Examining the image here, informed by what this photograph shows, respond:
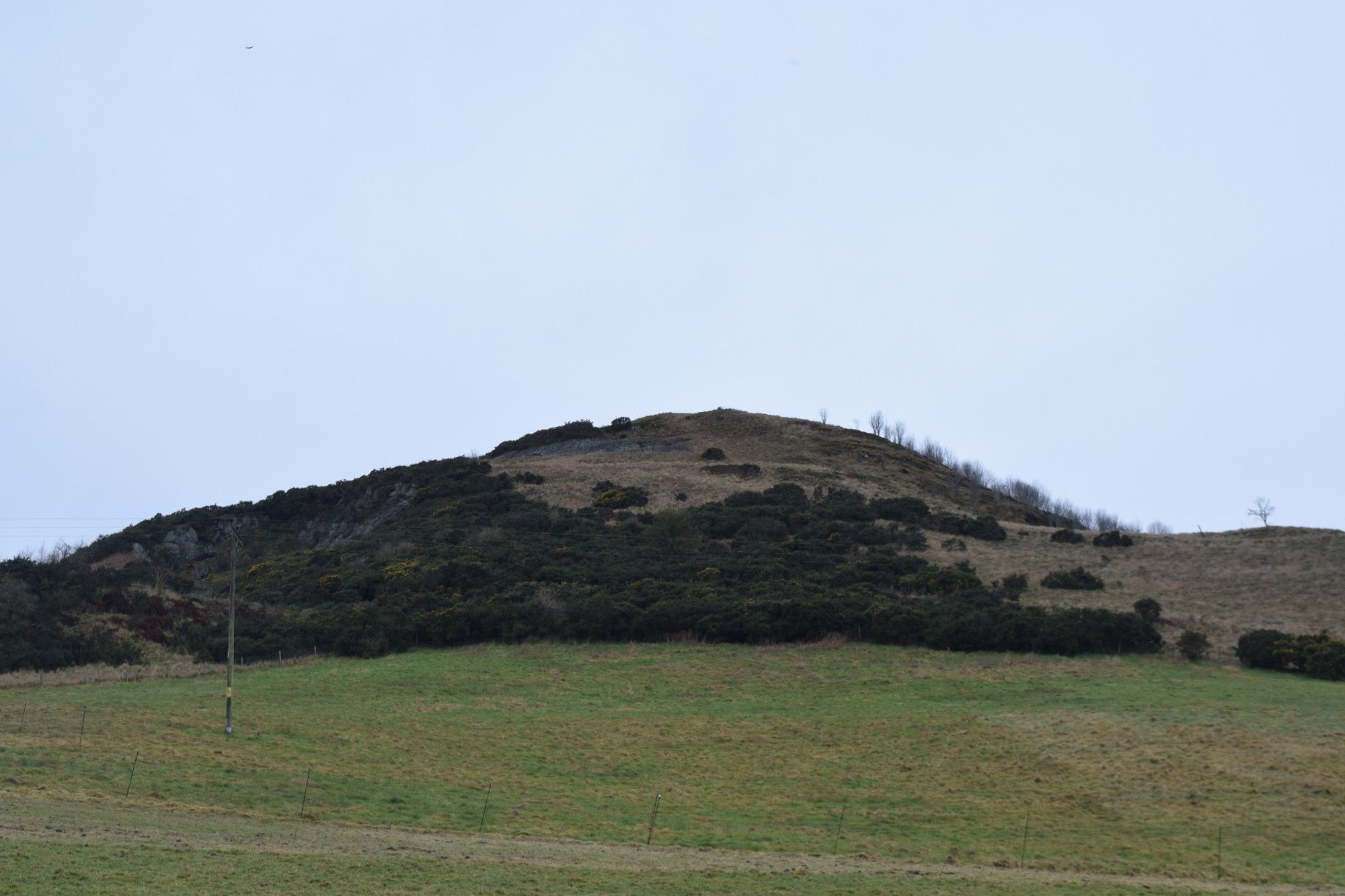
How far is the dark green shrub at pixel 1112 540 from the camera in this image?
68375mm

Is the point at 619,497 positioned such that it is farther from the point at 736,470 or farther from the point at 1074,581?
the point at 1074,581

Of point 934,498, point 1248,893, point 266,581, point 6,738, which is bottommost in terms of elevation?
point 1248,893

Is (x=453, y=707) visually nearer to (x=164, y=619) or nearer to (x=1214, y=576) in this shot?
(x=164, y=619)

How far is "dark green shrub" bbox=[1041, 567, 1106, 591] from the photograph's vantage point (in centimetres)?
5688

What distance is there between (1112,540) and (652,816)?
Result: 51005 millimetres

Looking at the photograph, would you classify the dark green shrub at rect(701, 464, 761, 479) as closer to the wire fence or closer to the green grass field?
the green grass field

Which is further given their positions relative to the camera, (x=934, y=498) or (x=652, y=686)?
(x=934, y=498)

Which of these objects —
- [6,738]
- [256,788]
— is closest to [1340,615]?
[256,788]

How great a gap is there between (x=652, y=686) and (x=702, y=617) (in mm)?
8209

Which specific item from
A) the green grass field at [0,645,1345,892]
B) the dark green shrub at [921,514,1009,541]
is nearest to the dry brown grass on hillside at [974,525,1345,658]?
the dark green shrub at [921,514,1009,541]

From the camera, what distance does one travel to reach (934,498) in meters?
86.8

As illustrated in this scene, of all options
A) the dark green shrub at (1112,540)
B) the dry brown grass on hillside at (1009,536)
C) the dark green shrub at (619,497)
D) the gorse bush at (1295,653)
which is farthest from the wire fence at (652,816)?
the dark green shrub at (619,497)

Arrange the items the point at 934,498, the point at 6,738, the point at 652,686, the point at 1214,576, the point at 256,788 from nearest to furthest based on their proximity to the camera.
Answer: the point at 256,788 < the point at 6,738 < the point at 652,686 < the point at 1214,576 < the point at 934,498

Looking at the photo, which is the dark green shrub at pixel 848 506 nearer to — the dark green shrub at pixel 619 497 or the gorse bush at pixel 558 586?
the gorse bush at pixel 558 586
